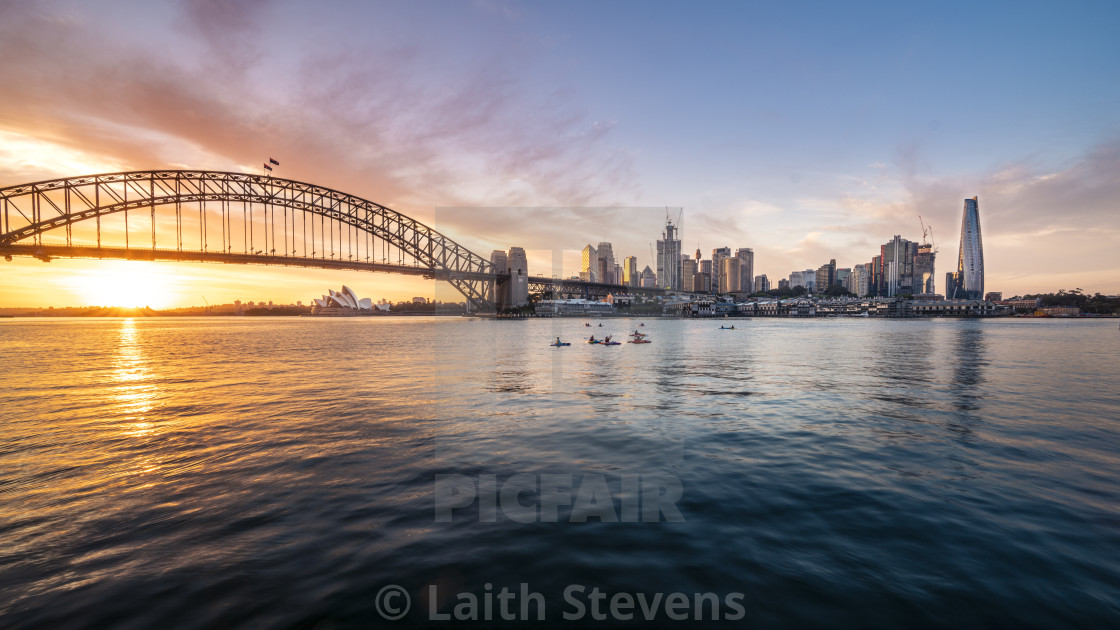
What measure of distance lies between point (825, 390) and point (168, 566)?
2583 cm

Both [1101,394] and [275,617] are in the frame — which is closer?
[275,617]

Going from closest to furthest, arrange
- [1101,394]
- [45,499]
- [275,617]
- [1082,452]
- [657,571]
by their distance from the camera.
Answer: [275,617] < [657,571] < [45,499] < [1082,452] < [1101,394]

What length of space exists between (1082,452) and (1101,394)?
1571cm

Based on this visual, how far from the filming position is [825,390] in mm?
23141

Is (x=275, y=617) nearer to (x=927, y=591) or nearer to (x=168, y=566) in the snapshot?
(x=168, y=566)

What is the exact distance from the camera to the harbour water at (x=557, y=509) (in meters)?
5.96

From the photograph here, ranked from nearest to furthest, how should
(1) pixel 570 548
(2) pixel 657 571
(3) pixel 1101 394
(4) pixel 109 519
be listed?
(2) pixel 657 571 < (1) pixel 570 548 < (4) pixel 109 519 < (3) pixel 1101 394

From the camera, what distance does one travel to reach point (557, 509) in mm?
8898

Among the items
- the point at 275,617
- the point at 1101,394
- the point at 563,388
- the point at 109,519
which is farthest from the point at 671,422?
the point at 1101,394

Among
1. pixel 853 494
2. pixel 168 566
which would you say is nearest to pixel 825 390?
pixel 853 494

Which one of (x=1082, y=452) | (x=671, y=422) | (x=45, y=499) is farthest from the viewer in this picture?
(x=671, y=422)

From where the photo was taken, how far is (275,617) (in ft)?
18.1

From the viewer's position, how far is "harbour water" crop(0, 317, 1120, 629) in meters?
5.96

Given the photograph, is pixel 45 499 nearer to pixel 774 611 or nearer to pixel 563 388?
pixel 774 611
